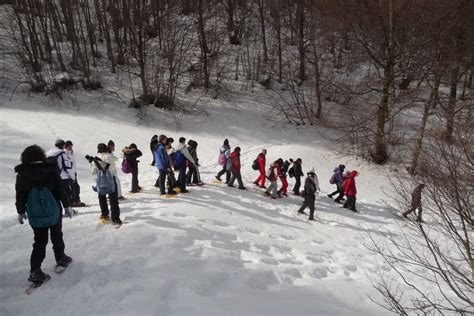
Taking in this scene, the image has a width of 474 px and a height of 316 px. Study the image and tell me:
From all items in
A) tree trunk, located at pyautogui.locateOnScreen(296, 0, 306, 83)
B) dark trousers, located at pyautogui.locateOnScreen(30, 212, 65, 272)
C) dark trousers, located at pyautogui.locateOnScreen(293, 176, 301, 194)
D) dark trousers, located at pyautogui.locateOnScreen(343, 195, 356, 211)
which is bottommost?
dark trousers, located at pyautogui.locateOnScreen(343, 195, 356, 211)

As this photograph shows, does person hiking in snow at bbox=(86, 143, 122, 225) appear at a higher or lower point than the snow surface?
higher

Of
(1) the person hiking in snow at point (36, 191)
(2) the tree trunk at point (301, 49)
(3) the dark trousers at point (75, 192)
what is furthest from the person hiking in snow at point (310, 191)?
(2) the tree trunk at point (301, 49)

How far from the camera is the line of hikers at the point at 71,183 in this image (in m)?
4.84

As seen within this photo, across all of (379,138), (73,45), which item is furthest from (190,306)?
(73,45)

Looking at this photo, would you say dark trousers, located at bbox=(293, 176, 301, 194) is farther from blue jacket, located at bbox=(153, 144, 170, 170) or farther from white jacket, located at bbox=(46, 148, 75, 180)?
white jacket, located at bbox=(46, 148, 75, 180)

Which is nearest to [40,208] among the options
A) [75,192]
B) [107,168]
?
[107,168]

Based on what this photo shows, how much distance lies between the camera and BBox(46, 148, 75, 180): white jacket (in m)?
7.63

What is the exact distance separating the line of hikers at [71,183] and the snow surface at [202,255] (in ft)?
1.24

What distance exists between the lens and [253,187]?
40.5ft

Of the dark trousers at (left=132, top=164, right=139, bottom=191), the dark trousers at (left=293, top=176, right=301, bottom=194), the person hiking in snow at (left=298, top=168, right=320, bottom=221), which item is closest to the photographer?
the dark trousers at (left=132, top=164, right=139, bottom=191)

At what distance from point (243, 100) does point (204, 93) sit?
2656mm

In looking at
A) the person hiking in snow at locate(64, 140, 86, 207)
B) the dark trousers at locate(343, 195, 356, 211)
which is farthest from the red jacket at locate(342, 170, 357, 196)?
the person hiking in snow at locate(64, 140, 86, 207)

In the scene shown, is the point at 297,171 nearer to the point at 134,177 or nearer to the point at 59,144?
the point at 134,177

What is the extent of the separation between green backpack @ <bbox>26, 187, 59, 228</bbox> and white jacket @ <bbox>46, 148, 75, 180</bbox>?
118 inches
